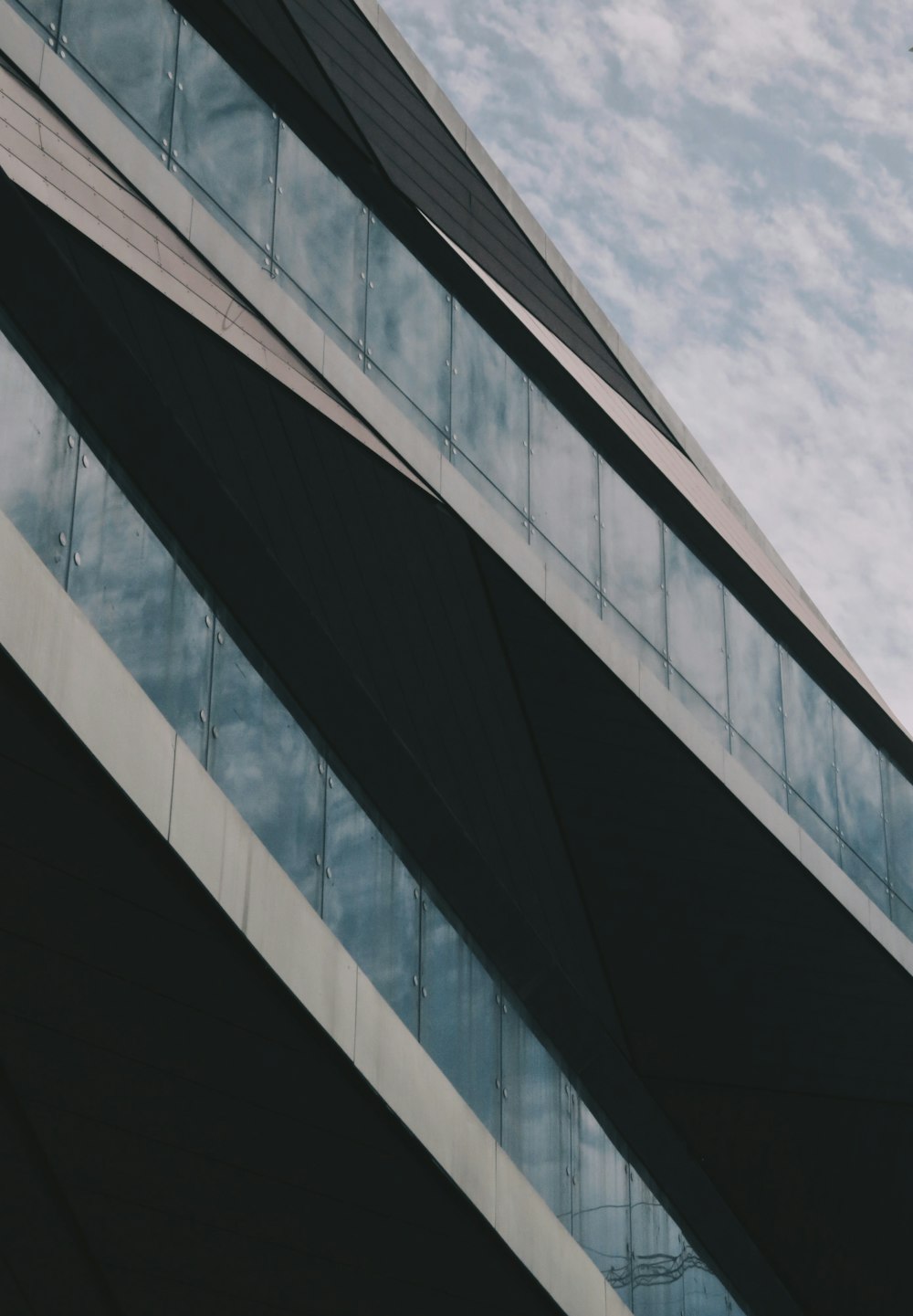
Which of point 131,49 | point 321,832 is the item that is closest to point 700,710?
point 321,832

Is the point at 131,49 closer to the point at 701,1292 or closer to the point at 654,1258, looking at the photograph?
the point at 654,1258

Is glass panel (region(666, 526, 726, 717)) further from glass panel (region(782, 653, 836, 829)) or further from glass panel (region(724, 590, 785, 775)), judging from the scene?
glass panel (region(782, 653, 836, 829))

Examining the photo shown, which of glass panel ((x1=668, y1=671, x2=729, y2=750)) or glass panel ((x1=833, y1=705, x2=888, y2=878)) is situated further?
glass panel ((x1=833, y1=705, x2=888, y2=878))

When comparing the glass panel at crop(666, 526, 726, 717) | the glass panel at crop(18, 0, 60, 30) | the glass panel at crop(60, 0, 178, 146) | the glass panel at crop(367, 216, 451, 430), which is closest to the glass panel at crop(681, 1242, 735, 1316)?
the glass panel at crop(666, 526, 726, 717)

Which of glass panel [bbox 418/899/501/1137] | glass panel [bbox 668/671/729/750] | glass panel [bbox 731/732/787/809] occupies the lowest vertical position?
glass panel [bbox 418/899/501/1137]

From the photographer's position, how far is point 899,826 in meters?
18.3

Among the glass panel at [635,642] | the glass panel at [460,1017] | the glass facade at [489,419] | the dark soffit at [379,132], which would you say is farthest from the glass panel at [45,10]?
the glass panel at [635,642]

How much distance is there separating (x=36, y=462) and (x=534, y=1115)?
6991 millimetres

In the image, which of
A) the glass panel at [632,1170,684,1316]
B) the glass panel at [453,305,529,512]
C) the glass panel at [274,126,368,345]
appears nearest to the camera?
the glass panel at [274,126,368,345]

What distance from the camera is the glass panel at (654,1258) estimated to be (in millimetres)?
14547

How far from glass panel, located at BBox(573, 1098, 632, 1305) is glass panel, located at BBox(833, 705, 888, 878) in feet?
14.6

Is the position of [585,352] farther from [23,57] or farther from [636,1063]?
[23,57]

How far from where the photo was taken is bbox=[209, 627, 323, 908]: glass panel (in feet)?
31.4

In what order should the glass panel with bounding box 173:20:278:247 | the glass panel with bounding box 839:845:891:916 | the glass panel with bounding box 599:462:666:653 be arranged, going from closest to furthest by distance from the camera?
the glass panel with bounding box 173:20:278:247 → the glass panel with bounding box 599:462:666:653 → the glass panel with bounding box 839:845:891:916
